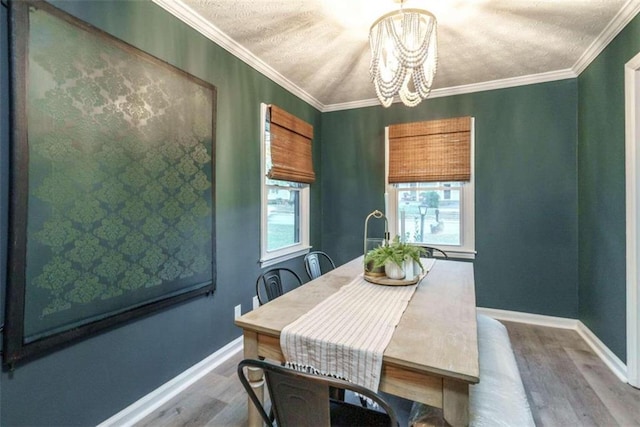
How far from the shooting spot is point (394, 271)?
1.75 meters

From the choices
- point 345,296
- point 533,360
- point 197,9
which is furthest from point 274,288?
point 533,360

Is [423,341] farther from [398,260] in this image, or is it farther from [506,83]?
[506,83]

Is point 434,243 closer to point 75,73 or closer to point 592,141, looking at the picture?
point 592,141

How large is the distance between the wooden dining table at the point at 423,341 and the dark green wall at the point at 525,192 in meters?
1.69

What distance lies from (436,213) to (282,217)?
181 cm

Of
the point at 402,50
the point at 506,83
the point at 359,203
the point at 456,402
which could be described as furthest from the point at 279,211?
the point at 506,83

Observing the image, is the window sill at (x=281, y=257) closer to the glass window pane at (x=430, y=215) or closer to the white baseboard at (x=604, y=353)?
the glass window pane at (x=430, y=215)

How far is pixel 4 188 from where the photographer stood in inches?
47.6

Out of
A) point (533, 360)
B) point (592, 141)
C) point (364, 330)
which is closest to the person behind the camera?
point (364, 330)

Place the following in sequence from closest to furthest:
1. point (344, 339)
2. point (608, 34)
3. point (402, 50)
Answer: point (344, 339)
point (402, 50)
point (608, 34)

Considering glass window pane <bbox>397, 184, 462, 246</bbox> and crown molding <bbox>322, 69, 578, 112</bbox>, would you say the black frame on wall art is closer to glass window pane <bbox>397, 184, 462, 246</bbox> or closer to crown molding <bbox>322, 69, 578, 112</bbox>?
glass window pane <bbox>397, 184, 462, 246</bbox>

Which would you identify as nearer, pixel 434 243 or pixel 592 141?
pixel 592 141

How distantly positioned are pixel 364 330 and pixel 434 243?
2636 mm

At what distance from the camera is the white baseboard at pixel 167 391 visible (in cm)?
165
